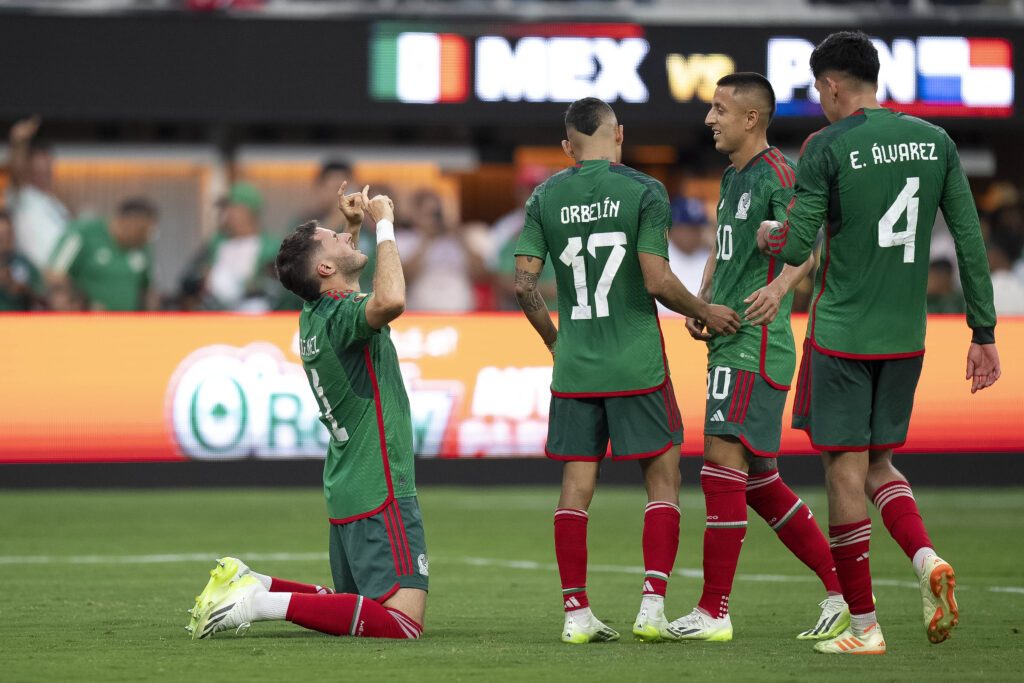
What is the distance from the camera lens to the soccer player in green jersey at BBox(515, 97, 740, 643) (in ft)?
19.5

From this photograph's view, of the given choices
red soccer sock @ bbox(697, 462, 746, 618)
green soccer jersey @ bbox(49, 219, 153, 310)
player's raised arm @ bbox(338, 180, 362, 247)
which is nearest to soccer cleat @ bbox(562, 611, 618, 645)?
red soccer sock @ bbox(697, 462, 746, 618)

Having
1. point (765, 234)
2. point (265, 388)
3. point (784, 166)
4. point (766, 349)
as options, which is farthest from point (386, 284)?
point (265, 388)

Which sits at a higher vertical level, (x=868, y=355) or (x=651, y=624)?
(x=868, y=355)

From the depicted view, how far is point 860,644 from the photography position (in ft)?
18.1

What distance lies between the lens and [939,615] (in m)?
5.32

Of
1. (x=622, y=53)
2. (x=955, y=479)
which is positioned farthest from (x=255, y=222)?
(x=955, y=479)

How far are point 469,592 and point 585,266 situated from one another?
93.5 inches

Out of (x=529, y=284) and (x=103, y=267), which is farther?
(x=103, y=267)

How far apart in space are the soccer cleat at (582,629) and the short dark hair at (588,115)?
1968 mm

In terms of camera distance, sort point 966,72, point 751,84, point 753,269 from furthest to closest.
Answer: point 966,72 < point 751,84 < point 753,269

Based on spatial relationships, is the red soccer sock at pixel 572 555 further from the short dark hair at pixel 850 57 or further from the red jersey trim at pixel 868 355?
the short dark hair at pixel 850 57

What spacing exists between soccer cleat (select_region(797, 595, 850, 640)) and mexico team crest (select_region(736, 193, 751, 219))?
1620 millimetres

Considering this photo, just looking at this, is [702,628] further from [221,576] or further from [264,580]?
[221,576]

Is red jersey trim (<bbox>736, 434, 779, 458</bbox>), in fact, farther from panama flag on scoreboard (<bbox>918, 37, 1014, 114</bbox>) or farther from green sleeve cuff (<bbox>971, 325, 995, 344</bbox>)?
panama flag on scoreboard (<bbox>918, 37, 1014, 114</bbox>)
